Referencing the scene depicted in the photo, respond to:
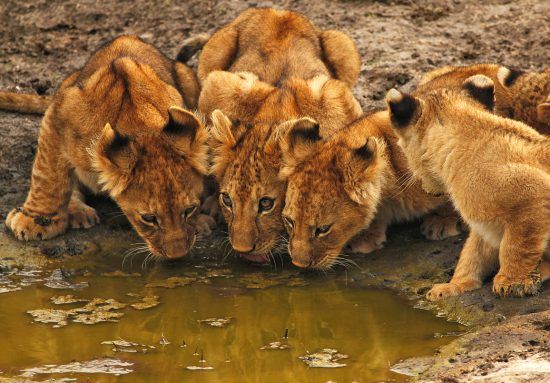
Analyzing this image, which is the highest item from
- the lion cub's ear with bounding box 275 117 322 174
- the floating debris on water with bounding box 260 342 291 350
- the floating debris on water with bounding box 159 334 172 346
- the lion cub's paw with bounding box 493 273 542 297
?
the lion cub's ear with bounding box 275 117 322 174

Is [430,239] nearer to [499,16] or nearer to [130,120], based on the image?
[130,120]

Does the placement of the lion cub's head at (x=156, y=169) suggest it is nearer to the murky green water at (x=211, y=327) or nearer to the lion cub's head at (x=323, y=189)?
the murky green water at (x=211, y=327)

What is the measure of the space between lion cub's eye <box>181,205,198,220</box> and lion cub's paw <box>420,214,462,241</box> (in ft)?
5.85

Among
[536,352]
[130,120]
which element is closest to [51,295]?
[130,120]

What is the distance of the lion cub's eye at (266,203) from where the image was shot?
8016 mm

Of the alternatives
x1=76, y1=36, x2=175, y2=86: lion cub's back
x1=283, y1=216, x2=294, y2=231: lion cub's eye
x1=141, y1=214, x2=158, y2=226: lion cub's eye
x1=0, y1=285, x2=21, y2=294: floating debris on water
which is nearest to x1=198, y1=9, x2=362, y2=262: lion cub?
x1=283, y1=216, x2=294, y2=231: lion cub's eye

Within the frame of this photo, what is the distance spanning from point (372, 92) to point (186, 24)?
2705 mm

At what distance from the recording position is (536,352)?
19.2 ft

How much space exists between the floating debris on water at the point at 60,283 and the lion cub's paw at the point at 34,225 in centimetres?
63

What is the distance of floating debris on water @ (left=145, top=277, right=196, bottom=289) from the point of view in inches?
313

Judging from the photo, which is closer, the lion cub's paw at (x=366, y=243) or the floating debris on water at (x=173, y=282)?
the floating debris on water at (x=173, y=282)

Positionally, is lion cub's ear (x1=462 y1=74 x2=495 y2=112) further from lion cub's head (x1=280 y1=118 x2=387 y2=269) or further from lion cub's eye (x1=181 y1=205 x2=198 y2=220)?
lion cub's eye (x1=181 y1=205 x2=198 y2=220)

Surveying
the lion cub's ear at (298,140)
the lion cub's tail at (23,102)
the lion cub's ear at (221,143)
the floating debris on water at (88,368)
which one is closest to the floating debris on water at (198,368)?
the floating debris on water at (88,368)

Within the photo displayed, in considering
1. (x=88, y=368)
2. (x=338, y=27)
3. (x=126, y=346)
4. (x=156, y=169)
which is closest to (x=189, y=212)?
(x=156, y=169)
